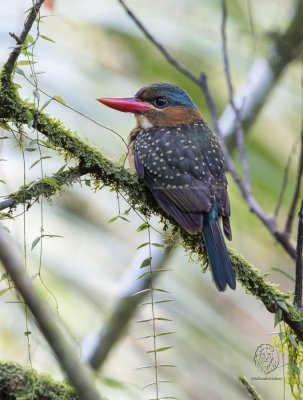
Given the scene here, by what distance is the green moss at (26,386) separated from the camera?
1.79 meters

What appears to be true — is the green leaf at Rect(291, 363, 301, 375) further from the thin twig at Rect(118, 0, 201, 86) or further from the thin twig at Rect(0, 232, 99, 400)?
the thin twig at Rect(118, 0, 201, 86)

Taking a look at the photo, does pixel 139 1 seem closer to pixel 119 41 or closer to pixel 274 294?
pixel 119 41

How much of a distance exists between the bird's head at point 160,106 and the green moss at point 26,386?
1290 mm

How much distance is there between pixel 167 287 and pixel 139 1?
1.84 m

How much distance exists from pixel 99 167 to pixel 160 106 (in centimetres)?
90

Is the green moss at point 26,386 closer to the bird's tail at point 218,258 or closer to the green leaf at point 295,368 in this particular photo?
the bird's tail at point 218,258

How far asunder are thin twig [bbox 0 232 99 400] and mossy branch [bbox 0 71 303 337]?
3.23 feet

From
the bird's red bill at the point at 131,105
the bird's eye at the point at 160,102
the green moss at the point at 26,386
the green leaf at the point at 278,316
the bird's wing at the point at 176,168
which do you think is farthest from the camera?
the bird's eye at the point at 160,102

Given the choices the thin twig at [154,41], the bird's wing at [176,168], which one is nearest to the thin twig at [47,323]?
the bird's wing at [176,168]

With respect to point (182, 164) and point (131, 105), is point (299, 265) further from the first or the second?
point (131, 105)

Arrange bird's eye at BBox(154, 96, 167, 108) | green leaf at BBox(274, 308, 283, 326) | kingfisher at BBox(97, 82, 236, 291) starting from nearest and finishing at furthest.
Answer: green leaf at BBox(274, 308, 283, 326) → kingfisher at BBox(97, 82, 236, 291) → bird's eye at BBox(154, 96, 167, 108)

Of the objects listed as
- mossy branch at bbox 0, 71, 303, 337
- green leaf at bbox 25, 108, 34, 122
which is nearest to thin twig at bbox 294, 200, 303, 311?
mossy branch at bbox 0, 71, 303, 337

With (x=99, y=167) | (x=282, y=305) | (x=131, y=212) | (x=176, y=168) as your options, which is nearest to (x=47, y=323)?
(x=99, y=167)

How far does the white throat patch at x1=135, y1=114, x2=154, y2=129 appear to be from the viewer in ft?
8.84
